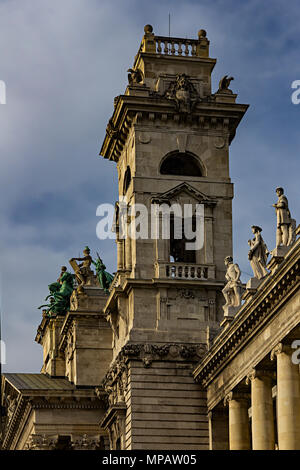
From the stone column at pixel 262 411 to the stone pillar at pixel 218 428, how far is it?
28.8 feet

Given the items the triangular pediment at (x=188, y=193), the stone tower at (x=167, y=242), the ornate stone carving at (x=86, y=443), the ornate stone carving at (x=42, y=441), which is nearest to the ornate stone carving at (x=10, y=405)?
the ornate stone carving at (x=42, y=441)

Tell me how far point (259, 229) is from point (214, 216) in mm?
12273

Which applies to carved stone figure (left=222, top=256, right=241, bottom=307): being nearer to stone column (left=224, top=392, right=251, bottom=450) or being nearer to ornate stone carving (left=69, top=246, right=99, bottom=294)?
stone column (left=224, top=392, right=251, bottom=450)

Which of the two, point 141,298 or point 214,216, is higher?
point 214,216

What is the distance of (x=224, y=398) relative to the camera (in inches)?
2625

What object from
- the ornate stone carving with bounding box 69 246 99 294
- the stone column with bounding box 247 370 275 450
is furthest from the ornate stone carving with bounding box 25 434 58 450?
the stone column with bounding box 247 370 275 450

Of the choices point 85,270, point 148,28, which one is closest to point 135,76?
point 148,28

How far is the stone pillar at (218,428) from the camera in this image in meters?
69.2

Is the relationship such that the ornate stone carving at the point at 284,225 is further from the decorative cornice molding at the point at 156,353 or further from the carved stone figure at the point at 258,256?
the decorative cornice molding at the point at 156,353

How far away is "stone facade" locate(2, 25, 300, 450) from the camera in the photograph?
67.2m

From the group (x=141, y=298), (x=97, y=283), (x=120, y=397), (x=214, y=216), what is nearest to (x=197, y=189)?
(x=214, y=216)

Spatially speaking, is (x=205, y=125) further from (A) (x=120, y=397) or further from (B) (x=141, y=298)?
(A) (x=120, y=397)

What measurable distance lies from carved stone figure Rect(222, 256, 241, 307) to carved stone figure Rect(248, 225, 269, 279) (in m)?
4.79
